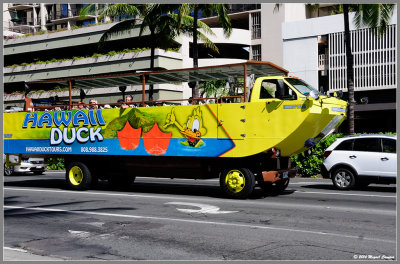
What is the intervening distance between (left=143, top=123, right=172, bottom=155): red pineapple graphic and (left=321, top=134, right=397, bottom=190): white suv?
5.26 metres

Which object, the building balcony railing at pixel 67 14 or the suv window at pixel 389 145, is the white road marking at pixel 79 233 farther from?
the building balcony railing at pixel 67 14

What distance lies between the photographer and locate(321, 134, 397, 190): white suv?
14070mm

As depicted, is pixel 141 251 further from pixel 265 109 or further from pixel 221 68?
pixel 221 68

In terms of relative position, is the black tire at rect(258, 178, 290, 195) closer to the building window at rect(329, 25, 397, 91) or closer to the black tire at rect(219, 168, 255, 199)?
the black tire at rect(219, 168, 255, 199)

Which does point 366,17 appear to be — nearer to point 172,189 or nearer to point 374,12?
point 374,12

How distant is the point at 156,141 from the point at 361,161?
610cm

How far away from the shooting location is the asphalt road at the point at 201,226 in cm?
707

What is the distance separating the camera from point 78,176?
1548 cm

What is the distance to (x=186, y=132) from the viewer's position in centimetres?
1332

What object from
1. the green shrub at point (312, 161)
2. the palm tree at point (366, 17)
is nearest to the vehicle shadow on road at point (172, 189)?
the green shrub at point (312, 161)

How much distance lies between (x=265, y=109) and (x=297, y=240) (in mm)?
4985

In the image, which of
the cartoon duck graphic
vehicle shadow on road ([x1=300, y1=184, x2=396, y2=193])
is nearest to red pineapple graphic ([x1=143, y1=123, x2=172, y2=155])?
the cartoon duck graphic

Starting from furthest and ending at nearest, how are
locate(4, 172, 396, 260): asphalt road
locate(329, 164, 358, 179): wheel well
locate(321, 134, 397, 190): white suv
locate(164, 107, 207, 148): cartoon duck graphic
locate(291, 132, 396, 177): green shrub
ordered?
locate(291, 132, 396, 177): green shrub
locate(329, 164, 358, 179): wheel well
locate(321, 134, 397, 190): white suv
locate(164, 107, 207, 148): cartoon duck graphic
locate(4, 172, 396, 260): asphalt road

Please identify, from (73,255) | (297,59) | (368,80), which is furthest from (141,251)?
(297,59)
